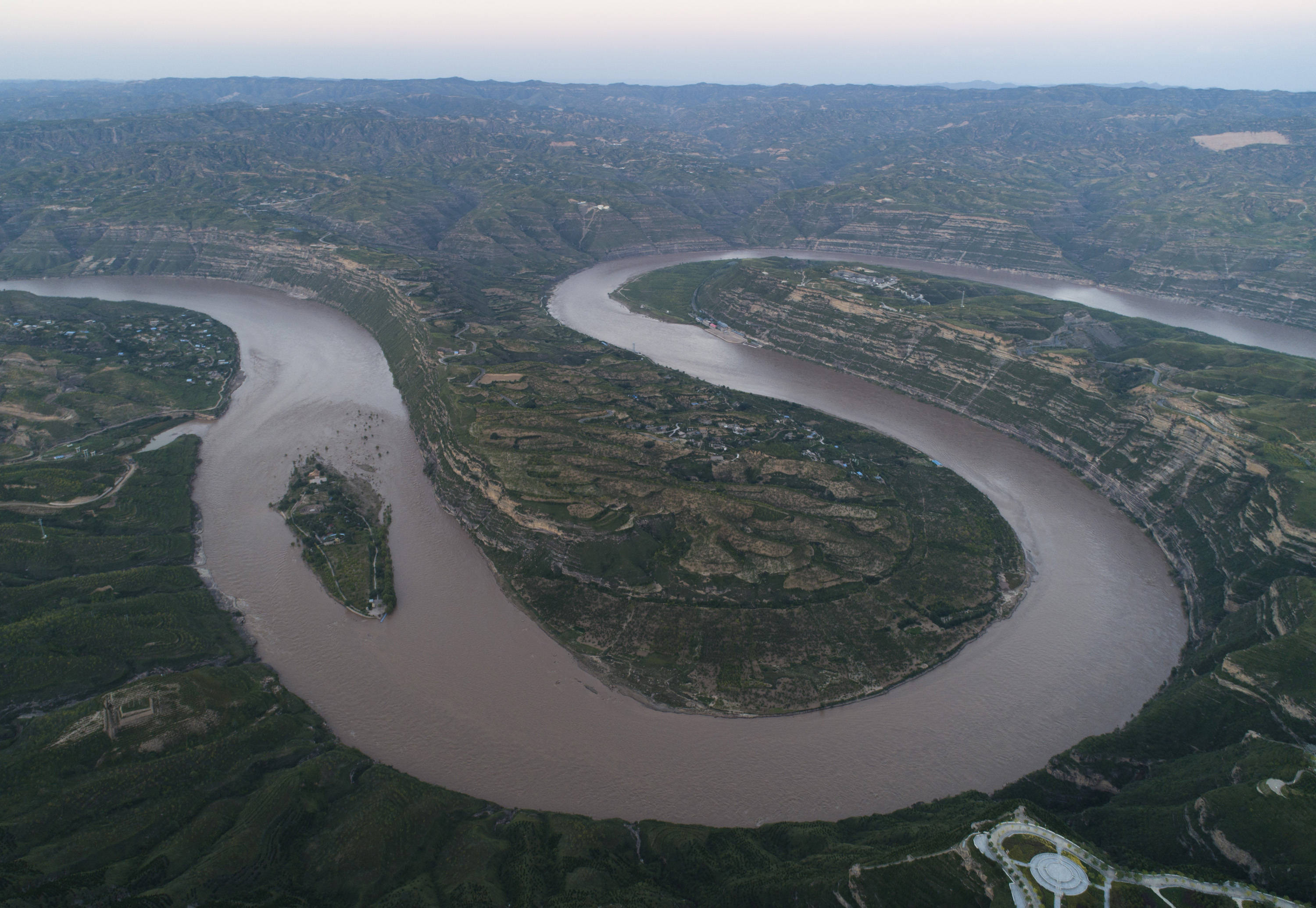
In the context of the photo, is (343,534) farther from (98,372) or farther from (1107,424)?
(1107,424)

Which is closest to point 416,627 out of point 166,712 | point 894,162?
point 166,712

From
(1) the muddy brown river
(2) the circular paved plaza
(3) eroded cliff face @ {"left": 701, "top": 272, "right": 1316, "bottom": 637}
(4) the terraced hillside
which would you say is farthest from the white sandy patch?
Answer: (2) the circular paved plaza

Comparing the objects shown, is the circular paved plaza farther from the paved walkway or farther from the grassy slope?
the grassy slope

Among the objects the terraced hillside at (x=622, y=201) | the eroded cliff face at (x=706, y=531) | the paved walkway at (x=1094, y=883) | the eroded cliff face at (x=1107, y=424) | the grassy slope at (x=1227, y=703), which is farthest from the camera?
the terraced hillside at (x=622, y=201)

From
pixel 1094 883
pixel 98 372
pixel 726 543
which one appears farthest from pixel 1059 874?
pixel 98 372

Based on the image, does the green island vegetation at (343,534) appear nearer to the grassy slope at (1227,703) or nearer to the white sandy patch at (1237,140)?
the grassy slope at (1227,703)

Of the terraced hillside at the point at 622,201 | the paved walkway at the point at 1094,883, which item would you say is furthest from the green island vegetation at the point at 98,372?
the paved walkway at the point at 1094,883
